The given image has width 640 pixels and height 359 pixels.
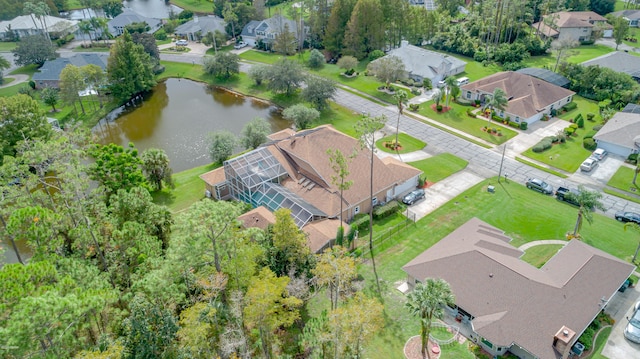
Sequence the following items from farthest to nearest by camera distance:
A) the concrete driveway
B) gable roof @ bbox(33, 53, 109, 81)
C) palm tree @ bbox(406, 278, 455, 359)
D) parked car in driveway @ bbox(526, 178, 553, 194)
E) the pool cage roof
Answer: gable roof @ bbox(33, 53, 109, 81)
parked car in driveway @ bbox(526, 178, 553, 194)
the pool cage roof
the concrete driveway
palm tree @ bbox(406, 278, 455, 359)

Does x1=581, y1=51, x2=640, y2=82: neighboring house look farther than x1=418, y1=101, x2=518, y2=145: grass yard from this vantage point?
Yes

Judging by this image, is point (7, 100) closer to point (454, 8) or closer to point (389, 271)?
point (389, 271)

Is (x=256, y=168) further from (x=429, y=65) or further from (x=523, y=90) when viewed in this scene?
(x=429, y=65)

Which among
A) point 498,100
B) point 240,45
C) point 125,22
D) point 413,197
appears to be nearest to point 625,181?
point 498,100

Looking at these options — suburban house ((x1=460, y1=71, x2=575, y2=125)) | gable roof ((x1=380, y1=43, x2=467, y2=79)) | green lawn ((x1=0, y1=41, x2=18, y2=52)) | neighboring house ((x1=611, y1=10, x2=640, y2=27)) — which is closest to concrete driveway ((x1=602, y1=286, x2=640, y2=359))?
suburban house ((x1=460, y1=71, x2=575, y2=125))

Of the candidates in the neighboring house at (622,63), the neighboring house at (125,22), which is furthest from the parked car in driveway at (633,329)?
the neighboring house at (125,22)

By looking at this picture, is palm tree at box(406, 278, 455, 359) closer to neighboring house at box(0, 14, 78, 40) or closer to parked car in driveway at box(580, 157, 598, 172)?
parked car in driveway at box(580, 157, 598, 172)

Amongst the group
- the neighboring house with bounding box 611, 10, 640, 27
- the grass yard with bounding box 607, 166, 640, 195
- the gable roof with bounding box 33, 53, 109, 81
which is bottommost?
the grass yard with bounding box 607, 166, 640, 195

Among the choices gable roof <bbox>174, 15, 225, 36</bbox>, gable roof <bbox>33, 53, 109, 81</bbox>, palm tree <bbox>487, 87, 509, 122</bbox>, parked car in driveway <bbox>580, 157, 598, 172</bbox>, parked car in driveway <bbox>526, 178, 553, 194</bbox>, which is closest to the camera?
parked car in driveway <bbox>526, 178, 553, 194</bbox>
